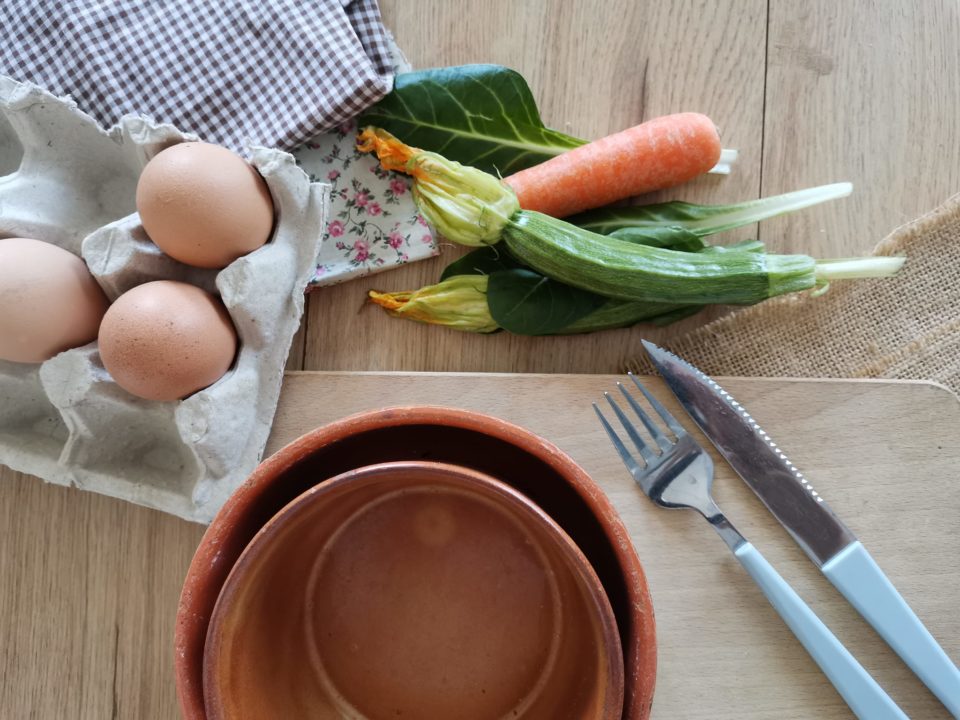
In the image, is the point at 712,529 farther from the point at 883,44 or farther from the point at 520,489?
the point at 883,44

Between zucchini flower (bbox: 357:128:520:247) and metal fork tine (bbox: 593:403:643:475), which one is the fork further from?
zucchini flower (bbox: 357:128:520:247)

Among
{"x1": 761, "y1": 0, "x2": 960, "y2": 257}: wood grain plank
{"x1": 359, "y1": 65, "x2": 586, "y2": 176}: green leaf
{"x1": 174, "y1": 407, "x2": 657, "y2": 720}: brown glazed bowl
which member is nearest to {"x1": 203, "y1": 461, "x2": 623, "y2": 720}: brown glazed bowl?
{"x1": 174, "y1": 407, "x2": 657, "y2": 720}: brown glazed bowl

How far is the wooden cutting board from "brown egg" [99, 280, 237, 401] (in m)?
0.10

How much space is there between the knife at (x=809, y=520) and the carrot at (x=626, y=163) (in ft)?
0.58

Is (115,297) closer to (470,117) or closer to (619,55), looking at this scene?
(470,117)

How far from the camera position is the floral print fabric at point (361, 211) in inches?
30.7

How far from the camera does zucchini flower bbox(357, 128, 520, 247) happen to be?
74cm

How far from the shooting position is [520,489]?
0.56 m

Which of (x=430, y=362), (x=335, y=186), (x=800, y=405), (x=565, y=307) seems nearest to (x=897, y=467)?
(x=800, y=405)

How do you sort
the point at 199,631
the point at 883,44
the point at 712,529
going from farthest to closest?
the point at 883,44
the point at 712,529
the point at 199,631

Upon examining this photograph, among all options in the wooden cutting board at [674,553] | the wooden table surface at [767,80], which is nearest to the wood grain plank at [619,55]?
the wooden table surface at [767,80]

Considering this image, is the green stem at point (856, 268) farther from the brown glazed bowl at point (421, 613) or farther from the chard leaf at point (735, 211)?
the brown glazed bowl at point (421, 613)

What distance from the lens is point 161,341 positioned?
617 millimetres

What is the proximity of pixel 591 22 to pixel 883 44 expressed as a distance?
0.98ft
